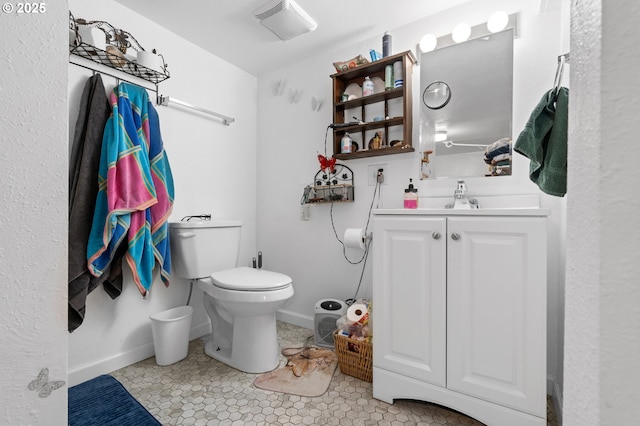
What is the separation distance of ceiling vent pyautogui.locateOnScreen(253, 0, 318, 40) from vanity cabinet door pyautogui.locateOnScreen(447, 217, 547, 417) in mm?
1470

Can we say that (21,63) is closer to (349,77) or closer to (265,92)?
(349,77)

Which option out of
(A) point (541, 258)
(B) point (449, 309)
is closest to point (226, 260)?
(B) point (449, 309)

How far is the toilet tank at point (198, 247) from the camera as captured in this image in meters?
1.77

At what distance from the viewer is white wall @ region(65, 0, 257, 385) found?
5.08 ft

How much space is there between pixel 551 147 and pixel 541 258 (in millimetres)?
458

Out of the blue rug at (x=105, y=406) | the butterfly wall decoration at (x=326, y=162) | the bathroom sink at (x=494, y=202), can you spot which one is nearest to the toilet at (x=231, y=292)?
the blue rug at (x=105, y=406)

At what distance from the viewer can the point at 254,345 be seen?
161 centimetres

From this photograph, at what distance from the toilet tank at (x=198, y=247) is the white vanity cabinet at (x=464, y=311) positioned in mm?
1055

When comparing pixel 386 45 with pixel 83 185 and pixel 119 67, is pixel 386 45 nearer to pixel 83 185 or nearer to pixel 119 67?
pixel 119 67

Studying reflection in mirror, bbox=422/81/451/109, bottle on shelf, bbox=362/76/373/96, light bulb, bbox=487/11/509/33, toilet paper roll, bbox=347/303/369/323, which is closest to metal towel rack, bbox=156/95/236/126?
bottle on shelf, bbox=362/76/373/96

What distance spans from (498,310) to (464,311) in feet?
0.40

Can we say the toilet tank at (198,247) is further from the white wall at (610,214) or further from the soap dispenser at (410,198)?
the white wall at (610,214)

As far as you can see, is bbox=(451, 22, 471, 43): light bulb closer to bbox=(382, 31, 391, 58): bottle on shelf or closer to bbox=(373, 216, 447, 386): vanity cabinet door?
bbox=(382, 31, 391, 58): bottle on shelf

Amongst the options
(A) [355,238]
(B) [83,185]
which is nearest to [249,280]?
(A) [355,238]
